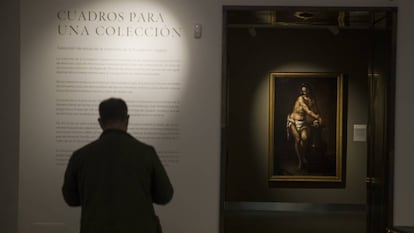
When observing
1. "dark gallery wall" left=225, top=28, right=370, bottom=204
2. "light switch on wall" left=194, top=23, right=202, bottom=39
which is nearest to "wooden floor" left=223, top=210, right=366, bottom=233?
"dark gallery wall" left=225, top=28, right=370, bottom=204

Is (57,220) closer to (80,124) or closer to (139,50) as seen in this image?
(80,124)

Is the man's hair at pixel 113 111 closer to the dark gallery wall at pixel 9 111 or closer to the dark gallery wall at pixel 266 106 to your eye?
the dark gallery wall at pixel 9 111

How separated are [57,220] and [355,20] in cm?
376

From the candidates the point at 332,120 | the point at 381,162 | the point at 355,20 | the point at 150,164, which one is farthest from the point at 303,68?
the point at 150,164

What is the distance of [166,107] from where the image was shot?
17.9 ft

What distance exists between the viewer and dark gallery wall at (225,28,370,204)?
10.5 m

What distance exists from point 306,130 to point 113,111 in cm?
735

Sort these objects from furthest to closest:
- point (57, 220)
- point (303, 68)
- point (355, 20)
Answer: point (303, 68), point (355, 20), point (57, 220)

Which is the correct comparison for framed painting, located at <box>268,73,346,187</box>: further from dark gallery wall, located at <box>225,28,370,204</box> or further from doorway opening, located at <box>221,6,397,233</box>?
dark gallery wall, located at <box>225,28,370,204</box>

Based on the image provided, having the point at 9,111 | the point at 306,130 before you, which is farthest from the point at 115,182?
the point at 306,130

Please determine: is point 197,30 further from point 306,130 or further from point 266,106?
point 306,130

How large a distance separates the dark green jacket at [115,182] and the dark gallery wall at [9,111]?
86.8 inches

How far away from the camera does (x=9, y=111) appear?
555 centimetres

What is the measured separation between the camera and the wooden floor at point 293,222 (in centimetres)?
878
